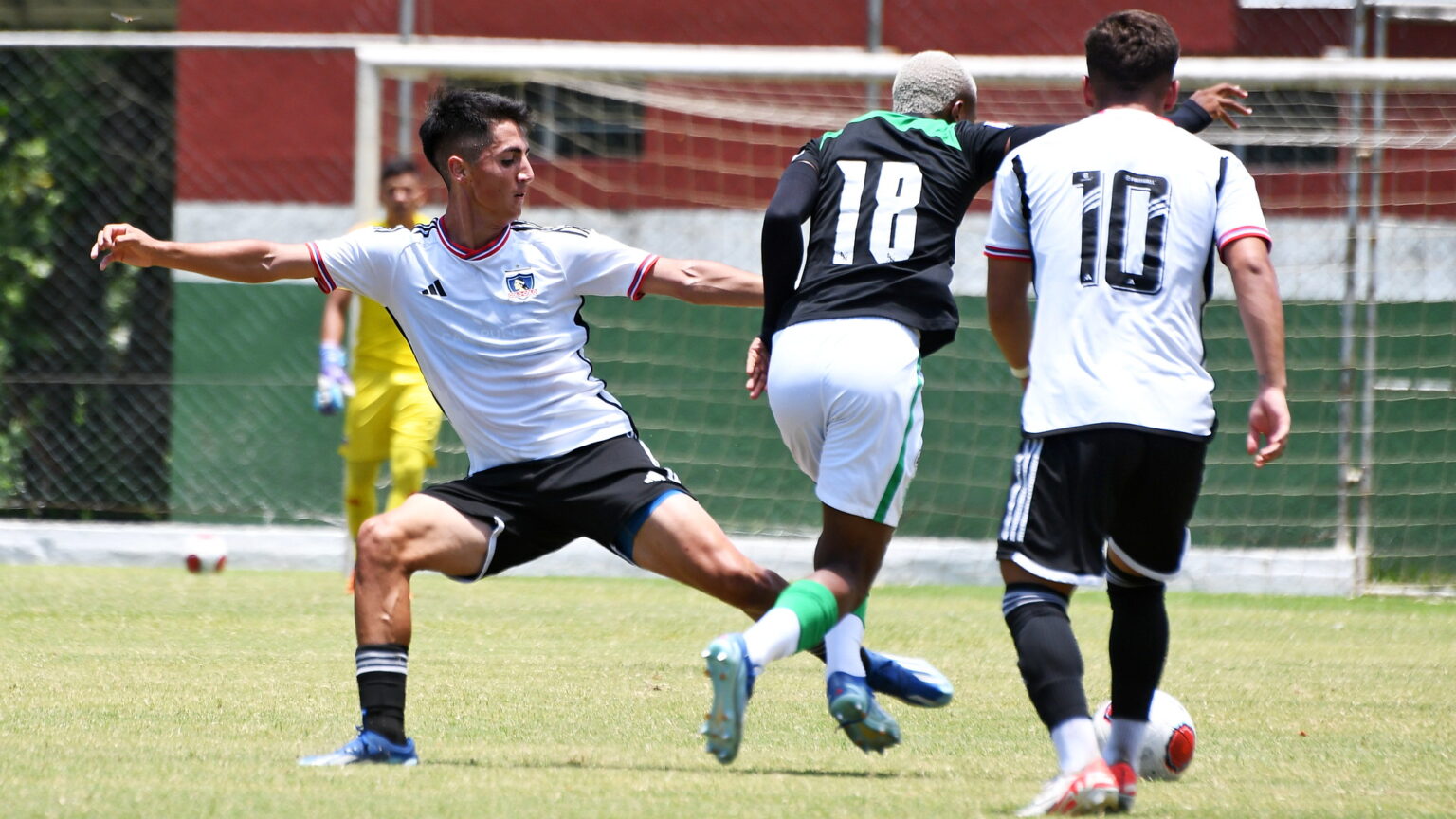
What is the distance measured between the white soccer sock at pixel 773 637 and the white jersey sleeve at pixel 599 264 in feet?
3.85

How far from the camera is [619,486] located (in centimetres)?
475

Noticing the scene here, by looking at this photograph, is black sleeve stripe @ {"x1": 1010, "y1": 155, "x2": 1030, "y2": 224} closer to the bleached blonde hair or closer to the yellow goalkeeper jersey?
the bleached blonde hair

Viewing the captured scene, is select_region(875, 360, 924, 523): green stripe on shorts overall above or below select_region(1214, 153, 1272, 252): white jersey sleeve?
below

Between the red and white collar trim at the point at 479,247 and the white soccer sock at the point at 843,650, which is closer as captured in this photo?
the white soccer sock at the point at 843,650

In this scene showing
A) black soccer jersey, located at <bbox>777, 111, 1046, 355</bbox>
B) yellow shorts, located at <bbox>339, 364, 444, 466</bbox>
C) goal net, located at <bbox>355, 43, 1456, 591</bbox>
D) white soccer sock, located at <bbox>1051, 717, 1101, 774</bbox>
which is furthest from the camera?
A: goal net, located at <bbox>355, 43, 1456, 591</bbox>

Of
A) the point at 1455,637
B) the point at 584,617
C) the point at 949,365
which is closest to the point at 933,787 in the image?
the point at 584,617

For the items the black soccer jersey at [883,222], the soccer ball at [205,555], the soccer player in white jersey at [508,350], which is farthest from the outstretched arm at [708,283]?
the soccer ball at [205,555]

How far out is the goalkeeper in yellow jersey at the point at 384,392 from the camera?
9.12 metres

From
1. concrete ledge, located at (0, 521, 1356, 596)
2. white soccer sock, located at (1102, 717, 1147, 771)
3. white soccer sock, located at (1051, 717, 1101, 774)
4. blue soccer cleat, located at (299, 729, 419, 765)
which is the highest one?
white soccer sock, located at (1051, 717, 1101, 774)

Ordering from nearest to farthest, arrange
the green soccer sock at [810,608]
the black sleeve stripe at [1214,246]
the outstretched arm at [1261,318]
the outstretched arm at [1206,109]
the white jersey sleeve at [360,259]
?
the outstretched arm at [1261,318] → the black sleeve stripe at [1214,246] → the green soccer sock at [810,608] → the white jersey sleeve at [360,259] → the outstretched arm at [1206,109]

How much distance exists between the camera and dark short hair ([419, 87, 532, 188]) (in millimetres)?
4891

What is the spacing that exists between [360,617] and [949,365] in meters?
7.90

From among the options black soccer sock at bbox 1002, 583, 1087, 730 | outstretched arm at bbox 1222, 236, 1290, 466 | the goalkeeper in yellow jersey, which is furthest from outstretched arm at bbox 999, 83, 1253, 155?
the goalkeeper in yellow jersey

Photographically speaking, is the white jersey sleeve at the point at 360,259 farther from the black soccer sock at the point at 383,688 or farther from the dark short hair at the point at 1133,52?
the dark short hair at the point at 1133,52
